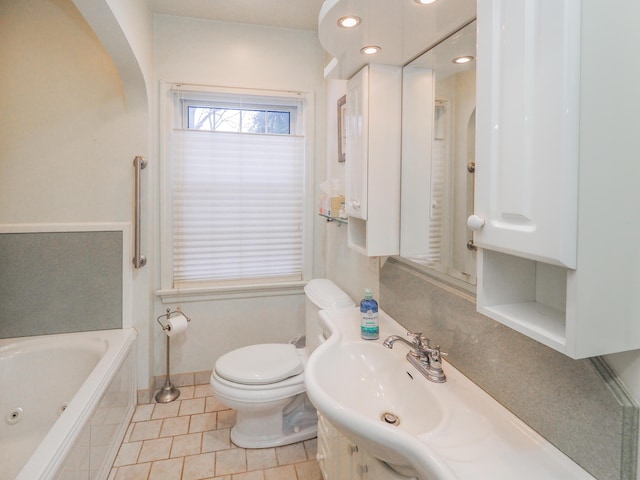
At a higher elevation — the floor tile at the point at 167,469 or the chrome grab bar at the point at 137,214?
the chrome grab bar at the point at 137,214

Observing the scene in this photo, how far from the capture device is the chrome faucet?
3.63 feet

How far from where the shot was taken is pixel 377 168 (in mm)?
1430

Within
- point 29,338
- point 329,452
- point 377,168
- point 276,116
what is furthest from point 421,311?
point 29,338

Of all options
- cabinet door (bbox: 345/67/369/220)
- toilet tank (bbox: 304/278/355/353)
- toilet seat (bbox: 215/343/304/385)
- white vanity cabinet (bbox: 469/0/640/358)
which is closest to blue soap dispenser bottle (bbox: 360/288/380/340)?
cabinet door (bbox: 345/67/369/220)

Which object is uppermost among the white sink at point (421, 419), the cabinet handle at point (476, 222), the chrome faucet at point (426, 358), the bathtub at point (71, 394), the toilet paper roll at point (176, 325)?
the cabinet handle at point (476, 222)

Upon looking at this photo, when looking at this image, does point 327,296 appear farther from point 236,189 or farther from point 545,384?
point 545,384

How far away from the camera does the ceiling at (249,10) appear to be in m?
2.19

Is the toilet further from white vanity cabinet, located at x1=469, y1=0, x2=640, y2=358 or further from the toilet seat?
white vanity cabinet, located at x1=469, y1=0, x2=640, y2=358

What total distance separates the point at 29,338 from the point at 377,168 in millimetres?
2239

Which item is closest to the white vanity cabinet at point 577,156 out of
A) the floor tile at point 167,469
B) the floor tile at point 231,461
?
the floor tile at point 231,461

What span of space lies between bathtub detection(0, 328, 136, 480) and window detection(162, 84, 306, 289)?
2.11 feet

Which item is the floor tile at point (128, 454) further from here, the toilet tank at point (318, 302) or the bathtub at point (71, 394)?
the toilet tank at point (318, 302)

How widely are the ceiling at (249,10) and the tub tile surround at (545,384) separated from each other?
194 centimetres

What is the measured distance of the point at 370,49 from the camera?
126 centimetres
